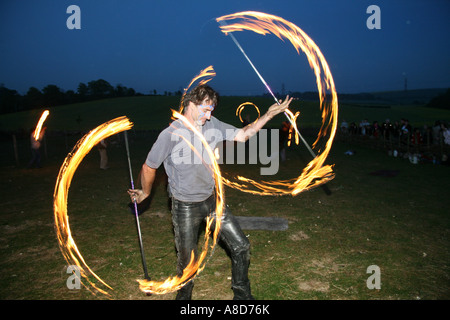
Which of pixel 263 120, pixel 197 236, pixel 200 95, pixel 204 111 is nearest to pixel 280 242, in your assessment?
pixel 197 236

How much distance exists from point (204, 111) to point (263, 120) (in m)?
0.74

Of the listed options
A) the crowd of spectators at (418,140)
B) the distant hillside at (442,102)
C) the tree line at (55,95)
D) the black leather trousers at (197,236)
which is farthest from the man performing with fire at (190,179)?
the tree line at (55,95)

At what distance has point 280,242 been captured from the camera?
6.03 metres

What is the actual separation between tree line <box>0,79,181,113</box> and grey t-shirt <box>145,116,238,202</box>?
278 ft

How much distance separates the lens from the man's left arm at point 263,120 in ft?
12.5

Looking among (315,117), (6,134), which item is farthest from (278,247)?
(315,117)

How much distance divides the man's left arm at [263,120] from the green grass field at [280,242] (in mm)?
2201

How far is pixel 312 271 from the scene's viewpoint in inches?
194

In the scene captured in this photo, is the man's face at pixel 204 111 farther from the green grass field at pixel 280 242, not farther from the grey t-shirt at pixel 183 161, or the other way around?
the green grass field at pixel 280 242

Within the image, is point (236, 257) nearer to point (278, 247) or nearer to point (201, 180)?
point (201, 180)

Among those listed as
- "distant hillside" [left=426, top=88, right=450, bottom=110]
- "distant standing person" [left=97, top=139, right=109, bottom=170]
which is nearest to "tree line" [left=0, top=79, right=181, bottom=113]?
"distant hillside" [left=426, top=88, right=450, bottom=110]

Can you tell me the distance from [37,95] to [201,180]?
3591 inches

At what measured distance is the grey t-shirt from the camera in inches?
136

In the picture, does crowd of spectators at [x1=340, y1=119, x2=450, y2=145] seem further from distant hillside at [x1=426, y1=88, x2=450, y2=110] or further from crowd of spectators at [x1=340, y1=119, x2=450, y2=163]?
distant hillside at [x1=426, y1=88, x2=450, y2=110]
